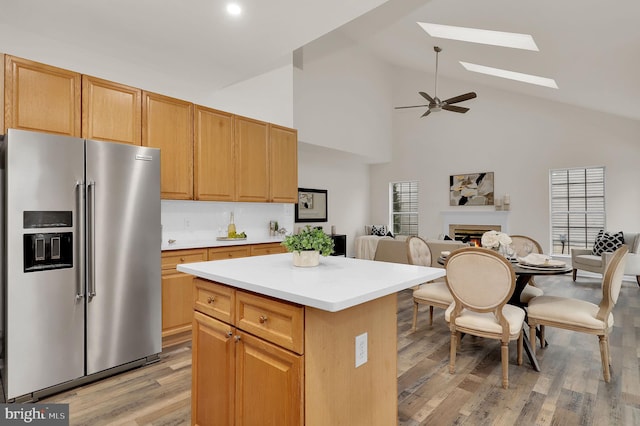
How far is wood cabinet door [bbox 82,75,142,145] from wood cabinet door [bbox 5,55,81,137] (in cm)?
6

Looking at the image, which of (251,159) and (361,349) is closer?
(361,349)

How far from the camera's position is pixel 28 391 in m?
2.22

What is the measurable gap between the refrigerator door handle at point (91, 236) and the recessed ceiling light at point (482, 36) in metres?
4.67

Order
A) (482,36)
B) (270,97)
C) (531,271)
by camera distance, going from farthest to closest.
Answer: (270,97)
(482,36)
(531,271)

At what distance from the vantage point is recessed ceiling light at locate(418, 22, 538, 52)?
13.5 ft

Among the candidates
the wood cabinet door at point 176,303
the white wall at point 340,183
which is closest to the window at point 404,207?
the white wall at point 340,183

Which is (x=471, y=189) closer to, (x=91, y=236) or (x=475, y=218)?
(x=475, y=218)

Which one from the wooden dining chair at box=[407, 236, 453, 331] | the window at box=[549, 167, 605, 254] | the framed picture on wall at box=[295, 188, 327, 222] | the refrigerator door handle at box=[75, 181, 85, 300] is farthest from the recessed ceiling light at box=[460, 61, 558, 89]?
the refrigerator door handle at box=[75, 181, 85, 300]

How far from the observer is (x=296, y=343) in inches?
49.6

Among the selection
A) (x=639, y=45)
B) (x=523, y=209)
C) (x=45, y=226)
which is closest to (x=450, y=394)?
(x=45, y=226)

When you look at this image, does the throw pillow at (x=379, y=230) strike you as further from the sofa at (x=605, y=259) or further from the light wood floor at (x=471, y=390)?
the light wood floor at (x=471, y=390)

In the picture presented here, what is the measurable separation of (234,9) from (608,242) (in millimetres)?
6791

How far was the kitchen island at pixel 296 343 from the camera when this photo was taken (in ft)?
4.14

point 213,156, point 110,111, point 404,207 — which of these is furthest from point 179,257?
point 404,207
